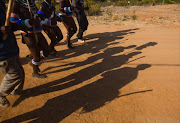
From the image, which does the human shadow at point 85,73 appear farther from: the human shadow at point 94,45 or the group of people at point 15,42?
the human shadow at point 94,45

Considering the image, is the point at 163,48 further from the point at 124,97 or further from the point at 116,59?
the point at 124,97

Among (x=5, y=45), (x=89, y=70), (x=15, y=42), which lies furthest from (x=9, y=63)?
(x=89, y=70)

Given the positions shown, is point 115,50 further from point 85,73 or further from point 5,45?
point 5,45

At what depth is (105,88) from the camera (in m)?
3.41

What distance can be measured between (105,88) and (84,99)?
60 centimetres

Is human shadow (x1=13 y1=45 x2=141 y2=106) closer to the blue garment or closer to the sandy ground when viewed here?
the sandy ground

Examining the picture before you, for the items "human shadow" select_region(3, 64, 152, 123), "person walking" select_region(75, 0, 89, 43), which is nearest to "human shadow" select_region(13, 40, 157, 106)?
"human shadow" select_region(3, 64, 152, 123)

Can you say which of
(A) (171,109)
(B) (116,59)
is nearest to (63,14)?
(B) (116,59)

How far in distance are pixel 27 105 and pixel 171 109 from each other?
273 centimetres

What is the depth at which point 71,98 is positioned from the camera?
10.2 ft

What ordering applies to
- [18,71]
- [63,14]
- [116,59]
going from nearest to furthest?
[18,71]
[116,59]
[63,14]

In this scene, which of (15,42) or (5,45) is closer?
(5,45)

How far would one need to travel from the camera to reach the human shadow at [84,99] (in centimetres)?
266

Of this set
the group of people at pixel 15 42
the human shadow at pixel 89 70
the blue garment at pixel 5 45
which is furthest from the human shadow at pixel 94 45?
the blue garment at pixel 5 45
